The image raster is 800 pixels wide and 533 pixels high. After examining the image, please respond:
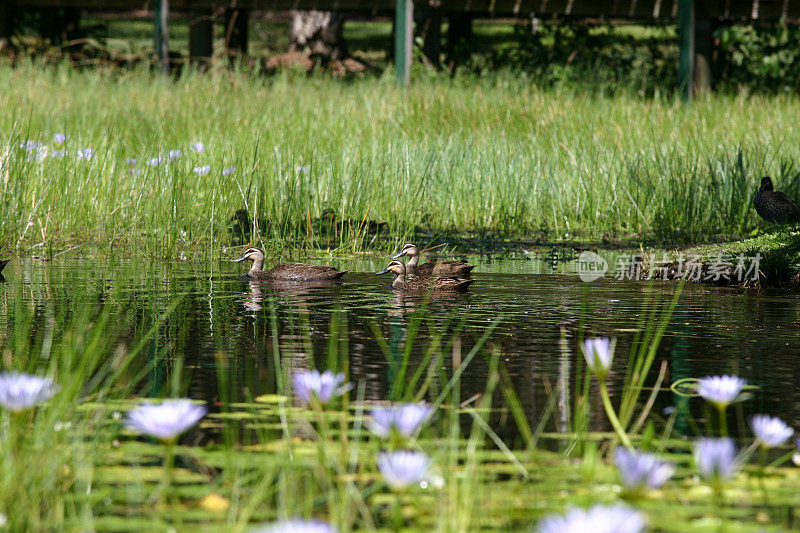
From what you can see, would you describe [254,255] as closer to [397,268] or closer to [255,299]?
[397,268]

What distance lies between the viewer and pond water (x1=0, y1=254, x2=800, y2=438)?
13.5 feet

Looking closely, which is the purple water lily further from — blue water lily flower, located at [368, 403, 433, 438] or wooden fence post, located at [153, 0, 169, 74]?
wooden fence post, located at [153, 0, 169, 74]

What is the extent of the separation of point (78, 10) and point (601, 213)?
1522 centimetres

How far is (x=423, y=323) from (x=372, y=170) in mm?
3958

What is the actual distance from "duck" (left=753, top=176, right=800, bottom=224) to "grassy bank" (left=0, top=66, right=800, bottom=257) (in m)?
0.74

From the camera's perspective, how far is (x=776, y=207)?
831cm

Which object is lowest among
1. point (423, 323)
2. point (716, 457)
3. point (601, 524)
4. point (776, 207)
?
point (423, 323)

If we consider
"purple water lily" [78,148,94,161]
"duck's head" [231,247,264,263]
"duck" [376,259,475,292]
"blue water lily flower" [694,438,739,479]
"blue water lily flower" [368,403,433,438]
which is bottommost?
"duck's head" [231,247,264,263]

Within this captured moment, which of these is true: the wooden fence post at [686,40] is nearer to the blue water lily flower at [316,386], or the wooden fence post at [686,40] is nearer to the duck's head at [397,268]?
the duck's head at [397,268]

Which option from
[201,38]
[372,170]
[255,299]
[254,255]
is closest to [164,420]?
[255,299]

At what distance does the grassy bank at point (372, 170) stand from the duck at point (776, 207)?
74 cm

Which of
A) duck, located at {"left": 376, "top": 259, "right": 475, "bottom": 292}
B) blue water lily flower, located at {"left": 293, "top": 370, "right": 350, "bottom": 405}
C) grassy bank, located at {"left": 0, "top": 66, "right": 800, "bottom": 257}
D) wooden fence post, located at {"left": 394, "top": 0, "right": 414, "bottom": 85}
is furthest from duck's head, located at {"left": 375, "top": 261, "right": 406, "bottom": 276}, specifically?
wooden fence post, located at {"left": 394, "top": 0, "right": 414, "bottom": 85}

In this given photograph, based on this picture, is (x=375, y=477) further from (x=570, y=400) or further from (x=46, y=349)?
(x=46, y=349)

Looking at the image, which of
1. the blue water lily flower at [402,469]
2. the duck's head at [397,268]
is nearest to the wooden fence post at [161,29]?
the duck's head at [397,268]
